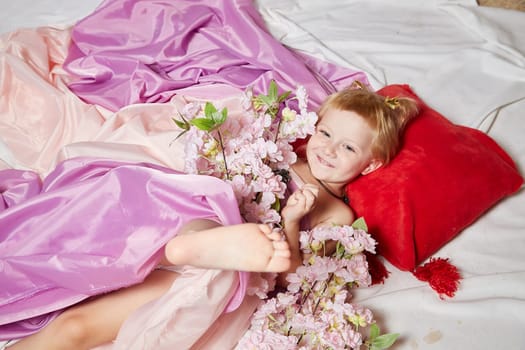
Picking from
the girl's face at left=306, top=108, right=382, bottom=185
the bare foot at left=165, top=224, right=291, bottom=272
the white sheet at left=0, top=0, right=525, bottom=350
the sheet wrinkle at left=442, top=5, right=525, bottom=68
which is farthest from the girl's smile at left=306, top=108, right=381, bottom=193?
the sheet wrinkle at left=442, top=5, right=525, bottom=68

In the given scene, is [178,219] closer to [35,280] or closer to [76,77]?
[35,280]

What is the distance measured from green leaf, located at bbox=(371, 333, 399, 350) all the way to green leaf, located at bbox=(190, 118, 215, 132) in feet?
1.46

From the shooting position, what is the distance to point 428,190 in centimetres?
110

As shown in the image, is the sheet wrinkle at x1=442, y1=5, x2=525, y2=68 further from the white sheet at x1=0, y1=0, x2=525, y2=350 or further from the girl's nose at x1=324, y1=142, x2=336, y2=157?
the girl's nose at x1=324, y1=142, x2=336, y2=157

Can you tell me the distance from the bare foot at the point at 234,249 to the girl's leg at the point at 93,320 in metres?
0.17

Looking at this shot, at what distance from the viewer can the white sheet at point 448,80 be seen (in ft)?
3.31

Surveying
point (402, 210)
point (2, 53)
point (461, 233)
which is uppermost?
point (2, 53)

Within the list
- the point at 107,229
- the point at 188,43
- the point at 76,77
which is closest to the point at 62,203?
the point at 107,229

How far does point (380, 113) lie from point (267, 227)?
47cm

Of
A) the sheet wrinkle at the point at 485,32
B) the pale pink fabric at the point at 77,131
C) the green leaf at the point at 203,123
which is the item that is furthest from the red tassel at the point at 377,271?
the sheet wrinkle at the point at 485,32

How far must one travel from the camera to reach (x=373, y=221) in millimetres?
1100

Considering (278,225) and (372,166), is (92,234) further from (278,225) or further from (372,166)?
(372,166)

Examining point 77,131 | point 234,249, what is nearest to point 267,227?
point 234,249

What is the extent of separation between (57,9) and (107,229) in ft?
3.54
